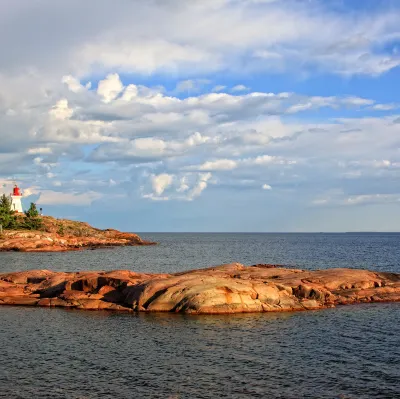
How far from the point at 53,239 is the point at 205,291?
11913 centimetres

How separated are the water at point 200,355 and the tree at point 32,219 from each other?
129 metres

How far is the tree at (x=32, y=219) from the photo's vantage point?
17162 centimetres

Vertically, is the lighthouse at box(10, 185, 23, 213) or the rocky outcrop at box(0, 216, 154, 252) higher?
the lighthouse at box(10, 185, 23, 213)

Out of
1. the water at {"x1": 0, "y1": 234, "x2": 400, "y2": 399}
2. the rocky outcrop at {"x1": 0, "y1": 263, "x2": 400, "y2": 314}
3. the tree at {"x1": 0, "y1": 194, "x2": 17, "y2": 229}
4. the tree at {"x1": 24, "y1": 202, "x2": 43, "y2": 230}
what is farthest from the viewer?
the tree at {"x1": 24, "y1": 202, "x2": 43, "y2": 230}

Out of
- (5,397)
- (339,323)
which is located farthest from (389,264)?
(5,397)

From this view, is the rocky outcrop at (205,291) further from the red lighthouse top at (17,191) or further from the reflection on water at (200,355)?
the red lighthouse top at (17,191)

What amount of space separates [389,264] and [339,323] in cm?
6983

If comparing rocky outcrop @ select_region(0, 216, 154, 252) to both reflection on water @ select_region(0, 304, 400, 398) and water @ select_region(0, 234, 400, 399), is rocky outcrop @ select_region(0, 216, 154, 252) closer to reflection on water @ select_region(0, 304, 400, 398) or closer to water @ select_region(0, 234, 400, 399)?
water @ select_region(0, 234, 400, 399)

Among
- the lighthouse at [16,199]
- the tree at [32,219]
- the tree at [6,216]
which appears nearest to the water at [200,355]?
the tree at [6,216]

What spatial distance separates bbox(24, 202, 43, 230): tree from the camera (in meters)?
172

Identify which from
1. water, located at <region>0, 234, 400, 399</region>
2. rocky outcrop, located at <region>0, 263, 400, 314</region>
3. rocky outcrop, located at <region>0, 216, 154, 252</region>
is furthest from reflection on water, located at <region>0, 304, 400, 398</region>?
rocky outcrop, located at <region>0, 216, 154, 252</region>

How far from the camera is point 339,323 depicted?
43.2 m

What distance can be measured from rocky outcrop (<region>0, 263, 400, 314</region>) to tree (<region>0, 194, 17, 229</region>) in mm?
105873

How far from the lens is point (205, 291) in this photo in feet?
158
